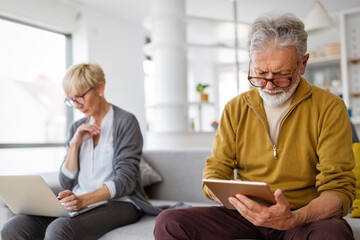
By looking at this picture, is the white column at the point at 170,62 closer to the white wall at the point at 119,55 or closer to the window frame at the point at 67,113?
the white wall at the point at 119,55

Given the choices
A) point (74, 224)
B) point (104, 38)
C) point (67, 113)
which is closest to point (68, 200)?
point (74, 224)

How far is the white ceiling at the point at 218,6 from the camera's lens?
19.1ft

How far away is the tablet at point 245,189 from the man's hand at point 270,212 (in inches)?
0.8

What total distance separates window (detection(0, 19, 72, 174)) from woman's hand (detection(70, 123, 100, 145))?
135 inches

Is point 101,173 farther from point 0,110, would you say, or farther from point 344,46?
point 344,46

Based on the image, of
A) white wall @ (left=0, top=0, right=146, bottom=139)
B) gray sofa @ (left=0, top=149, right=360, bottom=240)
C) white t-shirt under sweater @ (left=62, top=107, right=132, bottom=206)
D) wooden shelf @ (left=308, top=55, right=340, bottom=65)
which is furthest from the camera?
wooden shelf @ (left=308, top=55, right=340, bottom=65)

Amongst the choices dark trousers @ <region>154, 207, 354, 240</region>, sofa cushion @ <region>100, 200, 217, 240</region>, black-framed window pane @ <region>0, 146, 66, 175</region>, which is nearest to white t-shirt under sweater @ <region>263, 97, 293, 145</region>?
dark trousers @ <region>154, 207, 354, 240</region>

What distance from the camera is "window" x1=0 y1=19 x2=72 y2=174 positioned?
16.5ft

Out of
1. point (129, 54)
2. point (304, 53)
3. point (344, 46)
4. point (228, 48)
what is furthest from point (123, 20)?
point (304, 53)

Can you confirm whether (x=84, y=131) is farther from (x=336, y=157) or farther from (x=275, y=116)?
(x=336, y=157)

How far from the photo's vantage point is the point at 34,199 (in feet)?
5.07

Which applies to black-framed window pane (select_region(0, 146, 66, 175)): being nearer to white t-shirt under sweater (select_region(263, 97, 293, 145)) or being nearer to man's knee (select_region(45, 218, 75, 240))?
man's knee (select_region(45, 218, 75, 240))

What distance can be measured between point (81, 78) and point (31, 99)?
12.7 feet

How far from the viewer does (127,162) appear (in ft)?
5.94
